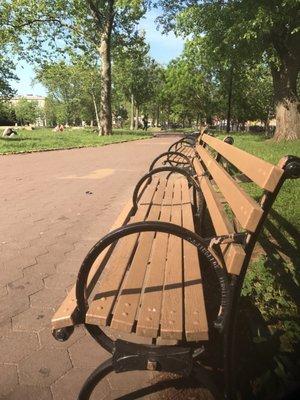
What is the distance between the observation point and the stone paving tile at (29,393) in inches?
93.1

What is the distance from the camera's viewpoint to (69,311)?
7.14 ft

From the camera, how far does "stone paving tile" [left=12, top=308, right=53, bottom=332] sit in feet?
10.2

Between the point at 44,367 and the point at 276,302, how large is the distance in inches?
67.3

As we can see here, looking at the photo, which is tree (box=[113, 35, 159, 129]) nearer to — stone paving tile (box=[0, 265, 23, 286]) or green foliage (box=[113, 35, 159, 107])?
green foliage (box=[113, 35, 159, 107])

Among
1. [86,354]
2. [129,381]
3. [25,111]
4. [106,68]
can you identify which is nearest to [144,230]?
[129,381]

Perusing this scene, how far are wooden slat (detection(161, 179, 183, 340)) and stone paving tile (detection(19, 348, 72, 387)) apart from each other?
86cm

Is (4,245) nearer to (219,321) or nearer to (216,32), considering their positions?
(219,321)

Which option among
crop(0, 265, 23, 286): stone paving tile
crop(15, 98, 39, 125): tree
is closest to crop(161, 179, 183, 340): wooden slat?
crop(0, 265, 23, 286): stone paving tile

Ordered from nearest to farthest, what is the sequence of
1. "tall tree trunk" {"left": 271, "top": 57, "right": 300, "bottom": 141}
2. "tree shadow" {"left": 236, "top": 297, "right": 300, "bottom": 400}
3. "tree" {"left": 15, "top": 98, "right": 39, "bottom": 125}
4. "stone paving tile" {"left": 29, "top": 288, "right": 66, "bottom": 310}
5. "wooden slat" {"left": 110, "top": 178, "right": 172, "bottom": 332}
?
"wooden slat" {"left": 110, "top": 178, "right": 172, "bottom": 332} → "tree shadow" {"left": 236, "top": 297, "right": 300, "bottom": 400} → "stone paving tile" {"left": 29, "top": 288, "right": 66, "bottom": 310} → "tall tree trunk" {"left": 271, "top": 57, "right": 300, "bottom": 141} → "tree" {"left": 15, "top": 98, "right": 39, "bottom": 125}

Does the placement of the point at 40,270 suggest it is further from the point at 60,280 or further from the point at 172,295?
the point at 172,295

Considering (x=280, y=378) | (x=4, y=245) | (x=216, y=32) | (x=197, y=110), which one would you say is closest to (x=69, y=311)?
(x=280, y=378)

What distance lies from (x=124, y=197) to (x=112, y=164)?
541 centimetres

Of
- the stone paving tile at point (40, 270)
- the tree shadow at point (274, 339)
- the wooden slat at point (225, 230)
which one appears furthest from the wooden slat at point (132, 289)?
the stone paving tile at point (40, 270)

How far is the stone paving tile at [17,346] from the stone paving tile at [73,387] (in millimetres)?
365
